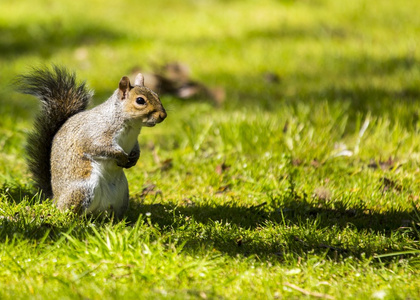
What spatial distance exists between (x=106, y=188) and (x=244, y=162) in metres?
1.16

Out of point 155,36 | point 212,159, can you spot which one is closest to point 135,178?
point 212,159

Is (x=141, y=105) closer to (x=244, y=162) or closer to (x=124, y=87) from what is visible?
(x=124, y=87)

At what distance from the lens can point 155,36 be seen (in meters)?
6.92

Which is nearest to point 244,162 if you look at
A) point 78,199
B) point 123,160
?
point 123,160

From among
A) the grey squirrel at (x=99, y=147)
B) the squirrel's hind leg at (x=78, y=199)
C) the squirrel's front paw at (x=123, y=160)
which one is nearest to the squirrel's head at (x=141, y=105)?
the grey squirrel at (x=99, y=147)

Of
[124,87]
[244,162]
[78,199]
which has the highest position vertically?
[124,87]

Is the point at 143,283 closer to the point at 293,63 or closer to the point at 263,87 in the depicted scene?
the point at 263,87

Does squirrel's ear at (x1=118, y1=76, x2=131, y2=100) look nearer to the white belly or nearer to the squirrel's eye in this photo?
the squirrel's eye

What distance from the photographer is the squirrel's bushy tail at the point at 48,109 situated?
9.98ft

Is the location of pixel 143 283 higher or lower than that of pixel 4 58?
lower

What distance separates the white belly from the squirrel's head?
0.26 metres

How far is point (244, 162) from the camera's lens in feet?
12.2

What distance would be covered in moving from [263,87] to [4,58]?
2.68m

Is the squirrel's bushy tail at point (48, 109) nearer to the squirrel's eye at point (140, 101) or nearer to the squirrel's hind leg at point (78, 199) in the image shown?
the squirrel's hind leg at point (78, 199)
